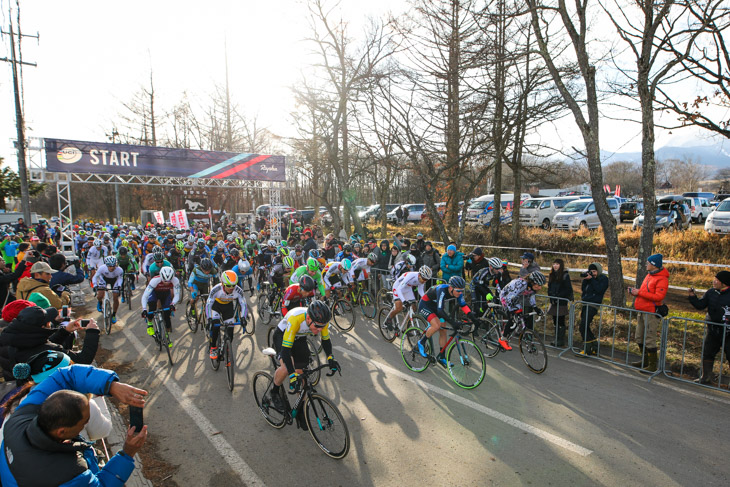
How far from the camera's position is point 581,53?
Answer: 29.9 ft

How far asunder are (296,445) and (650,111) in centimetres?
966

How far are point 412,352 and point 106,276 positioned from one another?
736 cm

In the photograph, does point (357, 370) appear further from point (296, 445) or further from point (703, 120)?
point (703, 120)

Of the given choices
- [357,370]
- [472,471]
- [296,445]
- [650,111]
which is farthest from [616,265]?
[296,445]

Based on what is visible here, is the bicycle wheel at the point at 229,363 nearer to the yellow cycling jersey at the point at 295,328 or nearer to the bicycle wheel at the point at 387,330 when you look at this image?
the yellow cycling jersey at the point at 295,328

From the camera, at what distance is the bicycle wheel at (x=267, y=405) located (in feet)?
17.2

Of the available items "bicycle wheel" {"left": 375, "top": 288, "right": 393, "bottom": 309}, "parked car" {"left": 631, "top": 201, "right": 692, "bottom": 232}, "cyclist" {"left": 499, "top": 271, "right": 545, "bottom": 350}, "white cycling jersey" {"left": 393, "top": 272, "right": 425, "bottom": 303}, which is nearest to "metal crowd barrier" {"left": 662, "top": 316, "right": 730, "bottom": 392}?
"cyclist" {"left": 499, "top": 271, "right": 545, "bottom": 350}

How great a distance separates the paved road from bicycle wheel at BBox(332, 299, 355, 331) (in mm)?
2125

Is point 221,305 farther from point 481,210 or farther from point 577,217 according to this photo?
point 481,210

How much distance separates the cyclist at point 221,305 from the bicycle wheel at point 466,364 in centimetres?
359

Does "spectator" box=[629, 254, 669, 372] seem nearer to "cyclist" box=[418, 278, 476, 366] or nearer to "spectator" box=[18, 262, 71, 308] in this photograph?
"cyclist" box=[418, 278, 476, 366]

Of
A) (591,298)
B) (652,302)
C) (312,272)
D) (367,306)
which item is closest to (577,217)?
(591,298)

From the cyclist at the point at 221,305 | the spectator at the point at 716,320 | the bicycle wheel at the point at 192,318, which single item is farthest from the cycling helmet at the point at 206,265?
the spectator at the point at 716,320

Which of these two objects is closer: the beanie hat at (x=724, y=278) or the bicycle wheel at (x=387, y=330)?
the beanie hat at (x=724, y=278)
